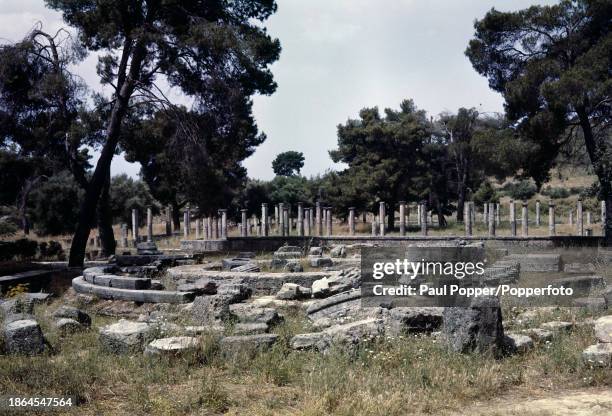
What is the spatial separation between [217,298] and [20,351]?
3005 millimetres

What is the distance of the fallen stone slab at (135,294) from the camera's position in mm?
11672

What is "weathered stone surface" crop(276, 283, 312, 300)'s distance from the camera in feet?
38.3

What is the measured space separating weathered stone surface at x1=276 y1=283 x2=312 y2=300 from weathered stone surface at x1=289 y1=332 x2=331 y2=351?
380 cm

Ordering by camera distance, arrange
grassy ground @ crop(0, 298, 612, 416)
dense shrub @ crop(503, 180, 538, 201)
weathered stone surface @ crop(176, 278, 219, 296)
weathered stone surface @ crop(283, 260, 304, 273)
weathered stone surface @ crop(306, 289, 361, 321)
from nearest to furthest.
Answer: grassy ground @ crop(0, 298, 612, 416) → weathered stone surface @ crop(306, 289, 361, 321) → weathered stone surface @ crop(176, 278, 219, 296) → weathered stone surface @ crop(283, 260, 304, 273) → dense shrub @ crop(503, 180, 538, 201)

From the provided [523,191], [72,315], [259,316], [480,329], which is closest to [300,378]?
[480,329]

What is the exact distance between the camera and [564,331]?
27.2 feet

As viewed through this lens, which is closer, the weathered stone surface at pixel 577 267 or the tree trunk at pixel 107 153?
the weathered stone surface at pixel 577 267

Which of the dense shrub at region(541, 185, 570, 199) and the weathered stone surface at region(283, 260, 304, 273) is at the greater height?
the dense shrub at region(541, 185, 570, 199)

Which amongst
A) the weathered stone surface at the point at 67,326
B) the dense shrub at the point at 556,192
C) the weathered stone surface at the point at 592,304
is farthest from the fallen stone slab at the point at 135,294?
the dense shrub at the point at 556,192

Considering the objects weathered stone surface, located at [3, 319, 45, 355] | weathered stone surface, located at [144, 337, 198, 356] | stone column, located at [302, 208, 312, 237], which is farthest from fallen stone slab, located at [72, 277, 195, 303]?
stone column, located at [302, 208, 312, 237]

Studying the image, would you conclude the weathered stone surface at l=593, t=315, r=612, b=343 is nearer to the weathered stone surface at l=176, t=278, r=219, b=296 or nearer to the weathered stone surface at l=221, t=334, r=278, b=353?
the weathered stone surface at l=221, t=334, r=278, b=353

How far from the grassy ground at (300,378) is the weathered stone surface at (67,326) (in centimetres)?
143

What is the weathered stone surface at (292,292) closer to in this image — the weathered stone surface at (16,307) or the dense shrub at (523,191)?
the weathered stone surface at (16,307)

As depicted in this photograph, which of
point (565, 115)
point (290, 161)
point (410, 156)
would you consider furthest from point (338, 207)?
point (290, 161)
